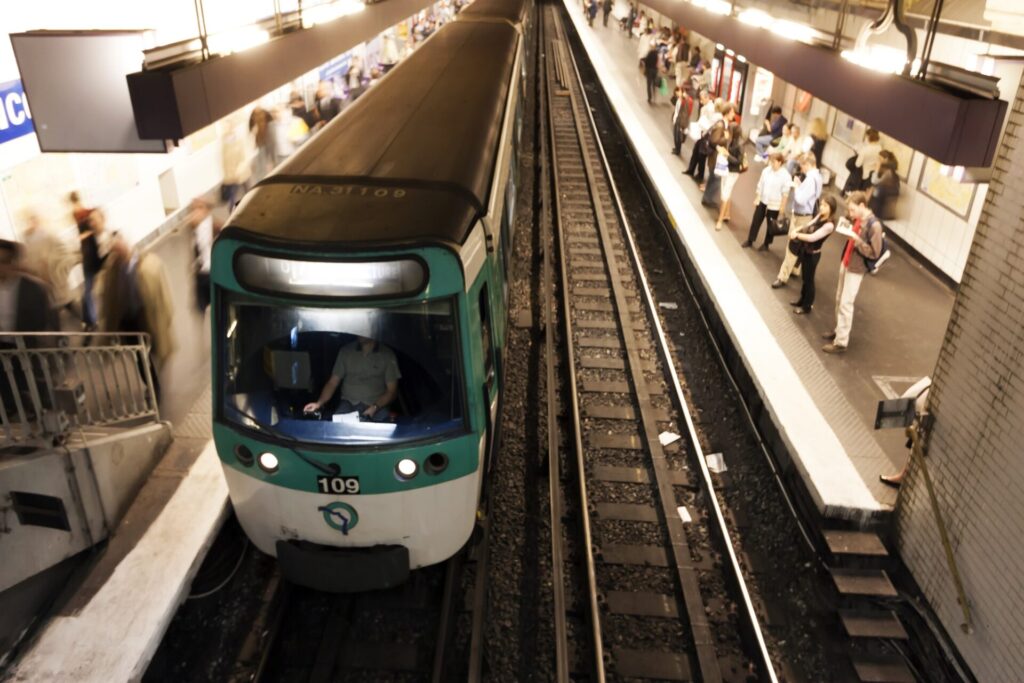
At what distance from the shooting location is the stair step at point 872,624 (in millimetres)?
5109

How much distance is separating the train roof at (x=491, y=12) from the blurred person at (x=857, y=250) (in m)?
10.2

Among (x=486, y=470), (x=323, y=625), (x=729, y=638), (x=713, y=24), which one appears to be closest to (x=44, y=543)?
(x=323, y=625)

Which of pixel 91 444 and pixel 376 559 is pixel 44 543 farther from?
pixel 376 559

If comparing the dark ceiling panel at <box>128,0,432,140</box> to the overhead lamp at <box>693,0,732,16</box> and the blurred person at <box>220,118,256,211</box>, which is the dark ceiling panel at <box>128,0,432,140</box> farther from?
the overhead lamp at <box>693,0,732,16</box>

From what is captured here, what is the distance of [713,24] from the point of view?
9.86 meters

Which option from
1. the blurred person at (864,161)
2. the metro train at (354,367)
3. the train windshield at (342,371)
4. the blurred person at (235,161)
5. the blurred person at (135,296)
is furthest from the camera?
the blurred person at (864,161)

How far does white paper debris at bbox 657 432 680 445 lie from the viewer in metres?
7.06

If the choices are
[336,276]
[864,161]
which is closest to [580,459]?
[336,276]

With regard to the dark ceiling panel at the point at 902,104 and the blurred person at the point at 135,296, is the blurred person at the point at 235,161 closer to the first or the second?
the blurred person at the point at 135,296

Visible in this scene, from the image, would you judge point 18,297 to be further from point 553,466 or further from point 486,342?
point 553,466

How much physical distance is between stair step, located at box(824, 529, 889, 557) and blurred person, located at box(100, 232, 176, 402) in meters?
5.71

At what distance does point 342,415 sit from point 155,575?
194 cm

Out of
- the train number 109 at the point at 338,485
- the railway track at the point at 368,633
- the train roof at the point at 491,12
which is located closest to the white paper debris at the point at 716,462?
the railway track at the point at 368,633

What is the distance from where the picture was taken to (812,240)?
27.7ft
